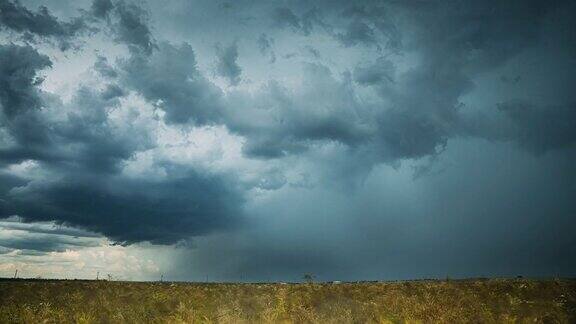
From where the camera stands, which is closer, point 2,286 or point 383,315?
point 383,315

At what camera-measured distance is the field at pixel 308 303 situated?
80.5 ft

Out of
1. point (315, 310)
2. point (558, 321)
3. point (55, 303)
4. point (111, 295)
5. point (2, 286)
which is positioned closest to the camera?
point (558, 321)

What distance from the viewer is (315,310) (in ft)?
88.3

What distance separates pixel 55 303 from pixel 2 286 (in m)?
9.78

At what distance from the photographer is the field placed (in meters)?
24.5

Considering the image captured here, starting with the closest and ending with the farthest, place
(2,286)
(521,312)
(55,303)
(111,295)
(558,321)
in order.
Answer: (558,321)
(521,312)
(55,303)
(111,295)
(2,286)

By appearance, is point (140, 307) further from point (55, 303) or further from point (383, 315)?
point (383, 315)

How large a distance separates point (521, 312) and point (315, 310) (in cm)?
1193

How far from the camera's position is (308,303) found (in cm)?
2822

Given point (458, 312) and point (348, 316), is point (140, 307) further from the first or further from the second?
point (458, 312)

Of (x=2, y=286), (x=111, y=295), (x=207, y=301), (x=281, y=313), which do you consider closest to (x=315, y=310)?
(x=281, y=313)

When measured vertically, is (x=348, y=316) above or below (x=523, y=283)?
below

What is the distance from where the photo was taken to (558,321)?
2306cm

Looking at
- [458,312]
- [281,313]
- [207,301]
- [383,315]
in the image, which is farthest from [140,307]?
[458,312]
